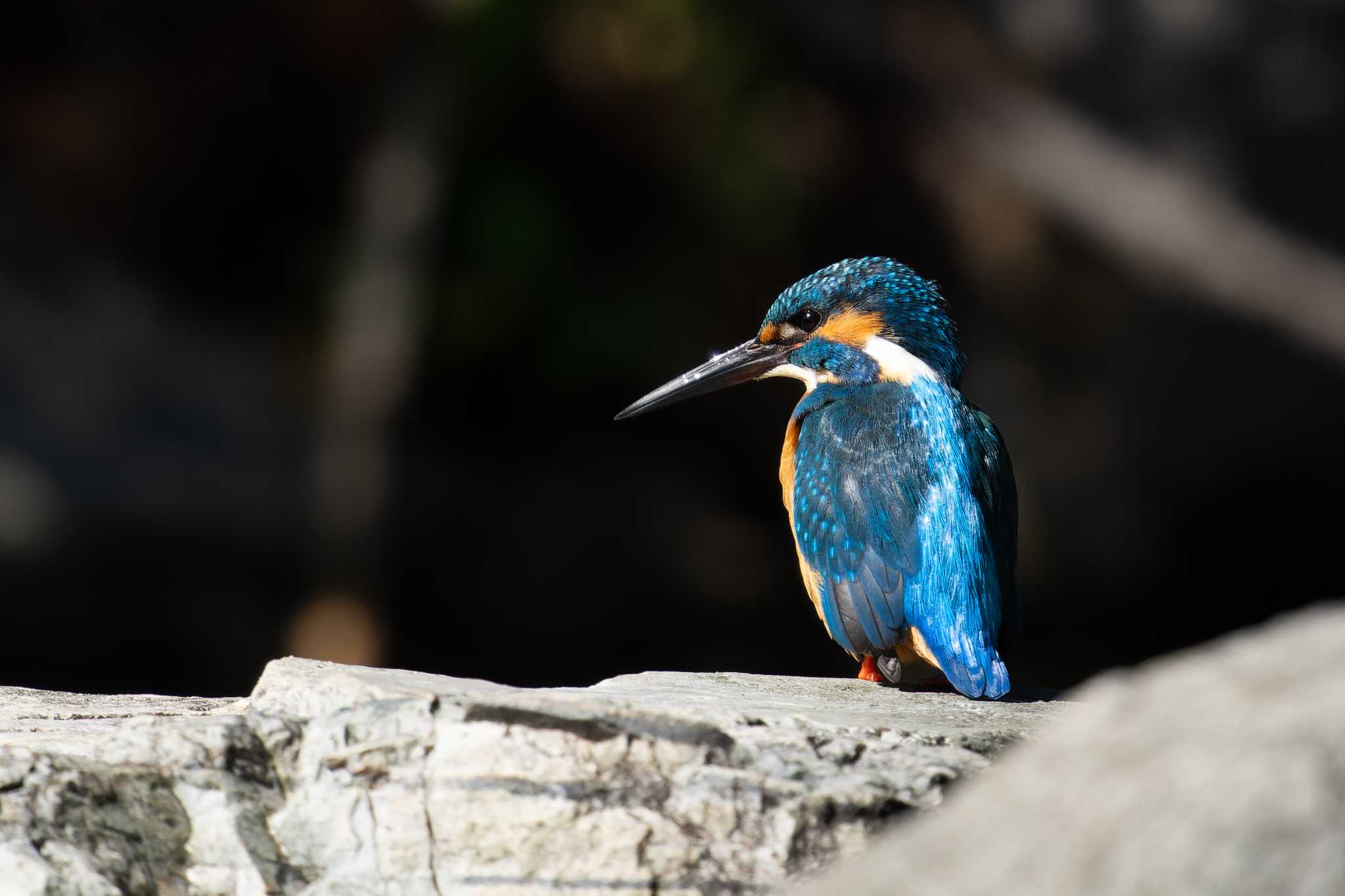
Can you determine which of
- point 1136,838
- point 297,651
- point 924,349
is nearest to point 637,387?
point 297,651

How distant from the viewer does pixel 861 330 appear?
3.61m

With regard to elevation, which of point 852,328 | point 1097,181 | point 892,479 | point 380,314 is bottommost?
point 892,479

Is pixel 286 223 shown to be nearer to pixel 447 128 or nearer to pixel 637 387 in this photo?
pixel 447 128

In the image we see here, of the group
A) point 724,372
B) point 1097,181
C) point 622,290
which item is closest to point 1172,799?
point 724,372

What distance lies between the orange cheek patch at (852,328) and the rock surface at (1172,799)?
2146 millimetres

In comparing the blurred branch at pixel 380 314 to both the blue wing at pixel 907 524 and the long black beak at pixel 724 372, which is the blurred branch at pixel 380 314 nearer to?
the long black beak at pixel 724 372

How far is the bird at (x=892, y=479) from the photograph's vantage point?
3166 mm

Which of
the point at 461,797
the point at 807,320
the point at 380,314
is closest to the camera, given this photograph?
the point at 461,797

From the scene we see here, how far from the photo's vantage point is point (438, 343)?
7.94m

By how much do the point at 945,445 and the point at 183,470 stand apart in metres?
4.96

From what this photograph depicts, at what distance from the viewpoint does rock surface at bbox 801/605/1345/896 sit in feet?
4.20

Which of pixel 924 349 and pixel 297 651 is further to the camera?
pixel 297 651

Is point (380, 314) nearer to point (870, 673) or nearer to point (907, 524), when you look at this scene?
point (870, 673)

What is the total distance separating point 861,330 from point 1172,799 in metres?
2.37
